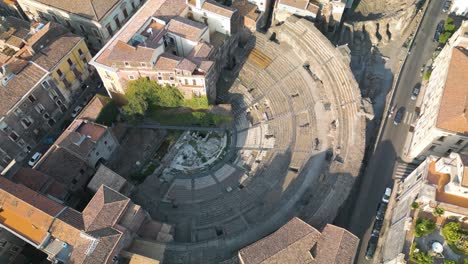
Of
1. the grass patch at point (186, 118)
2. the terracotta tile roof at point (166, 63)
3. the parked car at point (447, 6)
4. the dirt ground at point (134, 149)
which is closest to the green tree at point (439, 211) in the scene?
the grass patch at point (186, 118)

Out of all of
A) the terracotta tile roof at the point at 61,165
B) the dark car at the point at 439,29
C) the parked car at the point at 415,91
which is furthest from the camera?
the dark car at the point at 439,29

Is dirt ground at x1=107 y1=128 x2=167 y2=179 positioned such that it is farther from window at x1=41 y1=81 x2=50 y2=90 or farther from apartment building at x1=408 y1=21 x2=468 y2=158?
apartment building at x1=408 y1=21 x2=468 y2=158

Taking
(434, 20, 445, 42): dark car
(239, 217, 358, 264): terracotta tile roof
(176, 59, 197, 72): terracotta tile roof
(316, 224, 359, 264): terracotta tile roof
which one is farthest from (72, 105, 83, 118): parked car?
(434, 20, 445, 42): dark car

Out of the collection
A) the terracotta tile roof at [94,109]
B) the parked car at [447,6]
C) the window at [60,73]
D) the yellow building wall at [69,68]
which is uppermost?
the parked car at [447,6]

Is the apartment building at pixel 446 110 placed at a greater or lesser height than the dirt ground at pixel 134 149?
greater

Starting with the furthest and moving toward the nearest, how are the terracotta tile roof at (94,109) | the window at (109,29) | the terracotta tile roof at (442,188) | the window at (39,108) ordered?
the window at (109,29) → the window at (39,108) → the terracotta tile roof at (94,109) → the terracotta tile roof at (442,188)

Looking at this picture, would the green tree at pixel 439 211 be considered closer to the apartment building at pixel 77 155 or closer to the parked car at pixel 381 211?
the parked car at pixel 381 211

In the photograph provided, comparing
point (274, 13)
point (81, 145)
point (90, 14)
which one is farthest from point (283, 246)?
point (90, 14)
